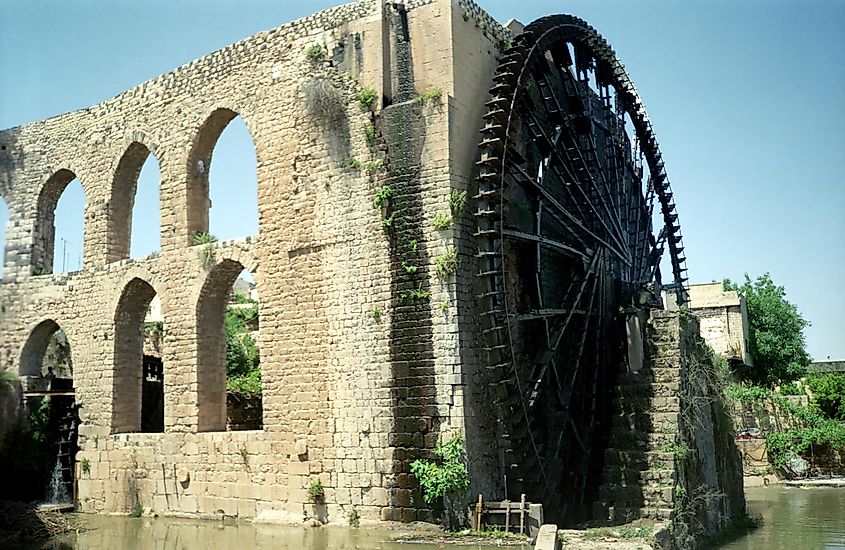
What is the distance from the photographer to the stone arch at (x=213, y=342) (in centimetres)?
1181

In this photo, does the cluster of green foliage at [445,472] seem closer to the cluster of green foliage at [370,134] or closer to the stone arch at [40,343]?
the cluster of green foliage at [370,134]

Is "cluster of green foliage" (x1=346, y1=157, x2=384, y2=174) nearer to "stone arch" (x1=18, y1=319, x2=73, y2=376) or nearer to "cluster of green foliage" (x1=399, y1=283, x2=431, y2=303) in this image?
"cluster of green foliage" (x1=399, y1=283, x2=431, y2=303)

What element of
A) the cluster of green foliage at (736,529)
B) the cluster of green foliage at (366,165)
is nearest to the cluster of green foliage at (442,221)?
the cluster of green foliage at (366,165)

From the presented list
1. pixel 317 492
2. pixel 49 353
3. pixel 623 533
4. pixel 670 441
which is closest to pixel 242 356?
pixel 49 353

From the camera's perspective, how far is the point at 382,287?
32.3 ft

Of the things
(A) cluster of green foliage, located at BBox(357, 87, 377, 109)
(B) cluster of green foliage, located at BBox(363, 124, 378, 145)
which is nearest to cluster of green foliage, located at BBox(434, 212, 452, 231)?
(B) cluster of green foliage, located at BBox(363, 124, 378, 145)

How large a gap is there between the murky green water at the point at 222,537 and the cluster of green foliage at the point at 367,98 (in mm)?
5424

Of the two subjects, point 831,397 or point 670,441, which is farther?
point 831,397

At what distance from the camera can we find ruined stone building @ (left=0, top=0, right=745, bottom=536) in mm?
9578

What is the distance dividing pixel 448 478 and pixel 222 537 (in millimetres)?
3227

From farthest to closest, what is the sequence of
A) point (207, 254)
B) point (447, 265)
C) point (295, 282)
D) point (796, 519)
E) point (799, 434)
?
point (799, 434), point (796, 519), point (207, 254), point (295, 282), point (447, 265)

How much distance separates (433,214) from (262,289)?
2.97m

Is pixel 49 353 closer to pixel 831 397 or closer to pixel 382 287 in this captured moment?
pixel 382 287

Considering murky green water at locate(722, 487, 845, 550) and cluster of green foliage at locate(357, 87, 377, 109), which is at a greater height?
cluster of green foliage at locate(357, 87, 377, 109)
